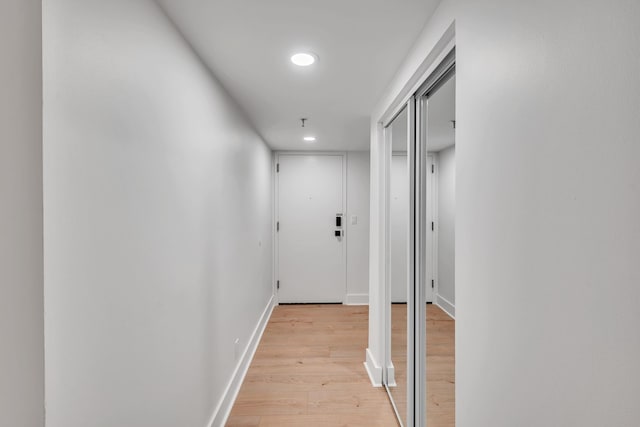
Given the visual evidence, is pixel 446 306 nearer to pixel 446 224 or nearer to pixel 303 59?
pixel 446 224

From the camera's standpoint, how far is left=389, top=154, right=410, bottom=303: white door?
194 cm

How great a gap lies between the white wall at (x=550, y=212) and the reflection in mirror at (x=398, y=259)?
36.2 inches

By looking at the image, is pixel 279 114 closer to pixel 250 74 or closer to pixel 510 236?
pixel 250 74

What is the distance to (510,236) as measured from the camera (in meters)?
0.78

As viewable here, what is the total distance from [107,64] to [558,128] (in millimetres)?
1199

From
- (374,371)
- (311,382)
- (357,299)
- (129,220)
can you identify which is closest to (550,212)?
(129,220)

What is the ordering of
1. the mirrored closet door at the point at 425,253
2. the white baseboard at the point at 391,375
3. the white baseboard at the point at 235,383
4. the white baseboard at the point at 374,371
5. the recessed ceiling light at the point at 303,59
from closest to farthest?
the mirrored closet door at the point at 425,253 → the recessed ceiling light at the point at 303,59 → the white baseboard at the point at 235,383 → the white baseboard at the point at 391,375 → the white baseboard at the point at 374,371

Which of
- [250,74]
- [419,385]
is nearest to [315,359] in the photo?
[419,385]

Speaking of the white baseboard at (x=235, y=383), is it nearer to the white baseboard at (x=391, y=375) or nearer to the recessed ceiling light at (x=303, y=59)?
the white baseboard at (x=391, y=375)

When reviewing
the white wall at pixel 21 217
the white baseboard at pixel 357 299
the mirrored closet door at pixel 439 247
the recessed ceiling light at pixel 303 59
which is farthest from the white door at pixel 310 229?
the white wall at pixel 21 217

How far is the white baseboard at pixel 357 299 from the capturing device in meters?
4.46

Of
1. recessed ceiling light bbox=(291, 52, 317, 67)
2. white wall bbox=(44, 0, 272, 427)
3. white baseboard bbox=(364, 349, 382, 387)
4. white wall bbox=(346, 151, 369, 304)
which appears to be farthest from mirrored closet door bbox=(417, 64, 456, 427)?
white wall bbox=(346, 151, 369, 304)

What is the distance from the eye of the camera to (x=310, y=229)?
14.6 feet

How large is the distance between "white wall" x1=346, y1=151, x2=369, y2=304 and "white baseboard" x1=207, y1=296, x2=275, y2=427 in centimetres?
154
